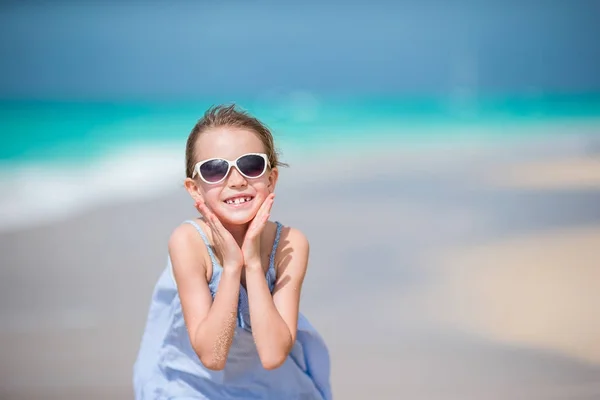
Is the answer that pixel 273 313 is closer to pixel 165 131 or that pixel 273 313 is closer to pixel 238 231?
pixel 238 231

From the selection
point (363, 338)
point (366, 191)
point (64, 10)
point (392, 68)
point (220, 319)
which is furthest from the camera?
point (392, 68)

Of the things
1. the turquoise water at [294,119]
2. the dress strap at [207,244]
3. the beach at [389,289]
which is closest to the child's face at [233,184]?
the dress strap at [207,244]

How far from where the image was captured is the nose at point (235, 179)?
2.47 m

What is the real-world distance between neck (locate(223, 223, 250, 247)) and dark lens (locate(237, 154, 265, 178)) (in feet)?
0.68

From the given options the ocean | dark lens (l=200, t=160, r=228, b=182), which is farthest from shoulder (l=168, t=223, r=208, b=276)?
the ocean

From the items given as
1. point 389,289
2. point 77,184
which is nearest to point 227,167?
point 389,289

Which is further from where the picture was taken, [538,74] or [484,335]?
[538,74]

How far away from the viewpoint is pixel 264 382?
8.55ft

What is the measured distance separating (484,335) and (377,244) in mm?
1951

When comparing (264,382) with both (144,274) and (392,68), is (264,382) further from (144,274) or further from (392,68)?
(392,68)

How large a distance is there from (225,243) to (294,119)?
20.5 meters

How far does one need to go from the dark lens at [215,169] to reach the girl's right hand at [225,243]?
0.08 m

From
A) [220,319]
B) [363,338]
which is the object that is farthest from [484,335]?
[220,319]

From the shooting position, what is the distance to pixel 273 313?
2.38m
